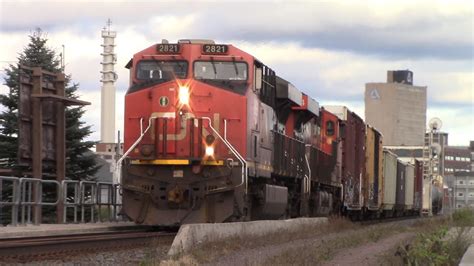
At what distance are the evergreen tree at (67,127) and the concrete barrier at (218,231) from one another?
43.4 ft

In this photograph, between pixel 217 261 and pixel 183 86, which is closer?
pixel 217 261

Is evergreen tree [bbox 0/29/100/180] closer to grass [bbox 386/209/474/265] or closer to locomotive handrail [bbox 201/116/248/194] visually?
locomotive handrail [bbox 201/116/248/194]

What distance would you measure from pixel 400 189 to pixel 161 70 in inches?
1199

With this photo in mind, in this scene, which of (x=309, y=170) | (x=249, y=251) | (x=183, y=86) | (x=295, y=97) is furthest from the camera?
(x=309, y=170)

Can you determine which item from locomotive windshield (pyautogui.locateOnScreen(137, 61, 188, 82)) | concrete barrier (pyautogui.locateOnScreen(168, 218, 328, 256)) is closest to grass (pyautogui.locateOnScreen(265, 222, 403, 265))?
concrete barrier (pyautogui.locateOnScreen(168, 218, 328, 256))

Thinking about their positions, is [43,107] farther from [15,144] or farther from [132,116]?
[15,144]

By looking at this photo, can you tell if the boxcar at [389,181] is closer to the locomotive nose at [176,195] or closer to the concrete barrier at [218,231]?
the concrete barrier at [218,231]

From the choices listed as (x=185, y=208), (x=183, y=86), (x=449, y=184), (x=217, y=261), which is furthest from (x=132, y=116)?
(x=449, y=184)

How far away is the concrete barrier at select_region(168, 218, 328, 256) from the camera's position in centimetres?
1325

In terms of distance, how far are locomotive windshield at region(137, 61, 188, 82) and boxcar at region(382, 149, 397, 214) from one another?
74.4 feet

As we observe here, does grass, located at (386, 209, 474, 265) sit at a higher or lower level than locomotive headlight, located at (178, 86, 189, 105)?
lower

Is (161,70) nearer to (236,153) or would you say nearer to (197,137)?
(197,137)

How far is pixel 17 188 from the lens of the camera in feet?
56.6

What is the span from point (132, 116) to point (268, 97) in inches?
153
